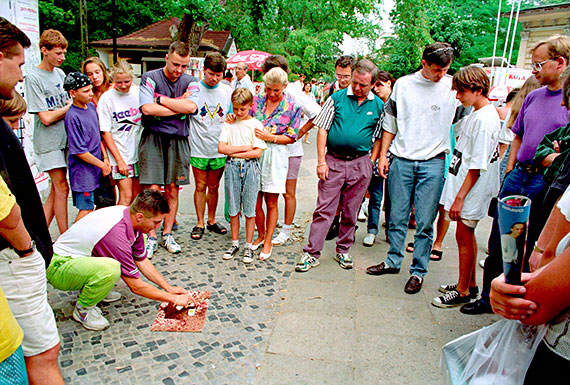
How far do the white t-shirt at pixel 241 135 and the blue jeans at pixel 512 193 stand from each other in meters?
2.23

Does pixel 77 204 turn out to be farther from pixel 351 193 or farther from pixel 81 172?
pixel 351 193

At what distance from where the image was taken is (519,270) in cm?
131

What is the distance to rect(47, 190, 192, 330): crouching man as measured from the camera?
276 centimetres

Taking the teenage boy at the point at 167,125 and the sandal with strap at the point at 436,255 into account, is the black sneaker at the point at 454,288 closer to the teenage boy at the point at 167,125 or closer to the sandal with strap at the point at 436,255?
the sandal with strap at the point at 436,255

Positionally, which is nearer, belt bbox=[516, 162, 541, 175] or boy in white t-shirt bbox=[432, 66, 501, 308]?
belt bbox=[516, 162, 541, 175]

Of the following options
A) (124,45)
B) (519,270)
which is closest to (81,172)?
(519,270)

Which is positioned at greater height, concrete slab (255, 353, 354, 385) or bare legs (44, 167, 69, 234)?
bare legs (44, 167, 69, 234)

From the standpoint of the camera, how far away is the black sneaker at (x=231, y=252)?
4200 mm

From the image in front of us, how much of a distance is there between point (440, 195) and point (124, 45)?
21.6 meters

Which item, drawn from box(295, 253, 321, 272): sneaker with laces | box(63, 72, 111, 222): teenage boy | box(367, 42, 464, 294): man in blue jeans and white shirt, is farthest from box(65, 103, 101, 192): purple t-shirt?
box(367, 42, 464, 294): man in blue jeans and white shirt

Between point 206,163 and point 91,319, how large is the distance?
2.21m

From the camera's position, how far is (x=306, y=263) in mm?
4043

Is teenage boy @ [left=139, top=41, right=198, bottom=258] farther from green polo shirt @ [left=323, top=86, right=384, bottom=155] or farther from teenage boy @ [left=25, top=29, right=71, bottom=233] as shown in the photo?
green polo shirt @ [left=323, top=86, right=384, bottom=155]

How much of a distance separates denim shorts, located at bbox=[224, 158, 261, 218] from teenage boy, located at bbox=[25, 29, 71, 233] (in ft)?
5.40
